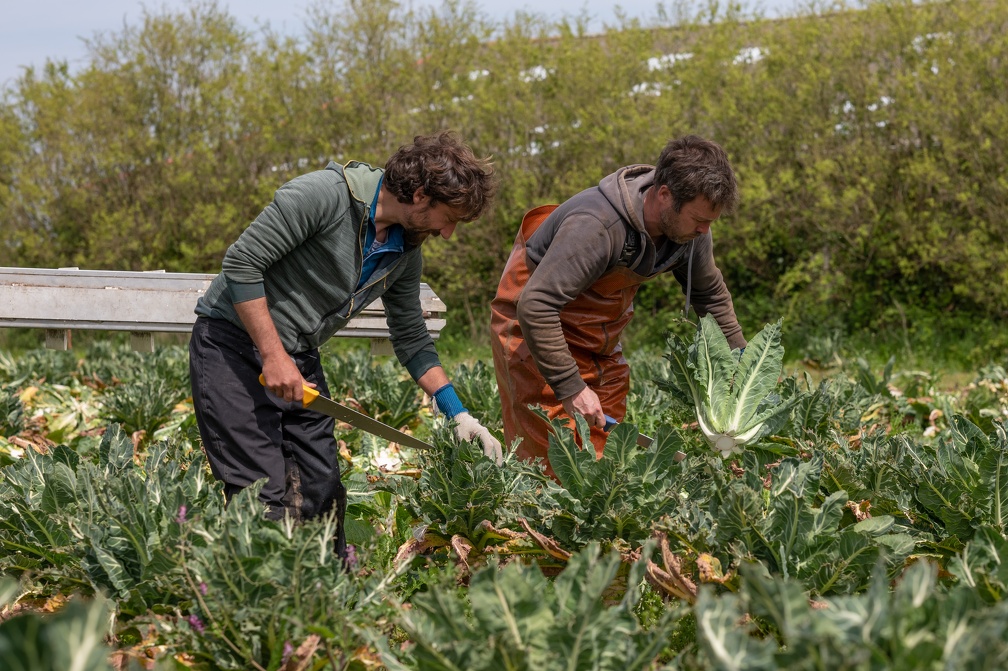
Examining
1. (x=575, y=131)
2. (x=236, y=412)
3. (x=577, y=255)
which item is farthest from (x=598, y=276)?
(x=575, y=131)

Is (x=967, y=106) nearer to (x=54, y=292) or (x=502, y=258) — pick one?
(x=502, y=258)

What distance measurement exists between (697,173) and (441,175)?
3.15 ft

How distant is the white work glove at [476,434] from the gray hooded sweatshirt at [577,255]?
0.32 meters

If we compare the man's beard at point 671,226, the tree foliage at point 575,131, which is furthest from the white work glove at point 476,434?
the tree foliage at point 575,131

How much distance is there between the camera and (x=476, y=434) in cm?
399

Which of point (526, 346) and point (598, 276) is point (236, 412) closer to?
point (526, 346)

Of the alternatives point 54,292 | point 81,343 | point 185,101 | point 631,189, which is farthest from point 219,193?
point 631,189

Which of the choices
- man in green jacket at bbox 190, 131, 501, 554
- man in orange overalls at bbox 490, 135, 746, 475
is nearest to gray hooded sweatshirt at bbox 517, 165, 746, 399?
man in orange overalls at bbox 490, 135, 746, 475

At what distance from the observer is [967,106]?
1093 cm

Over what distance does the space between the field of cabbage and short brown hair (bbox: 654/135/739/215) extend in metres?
0.59

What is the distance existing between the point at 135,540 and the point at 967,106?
1030 cm

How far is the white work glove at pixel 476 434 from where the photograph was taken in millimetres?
3996

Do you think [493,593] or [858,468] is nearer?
[493,593]

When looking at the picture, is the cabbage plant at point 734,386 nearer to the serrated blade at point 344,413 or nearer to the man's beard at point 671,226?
the man's beard at point 671,226
